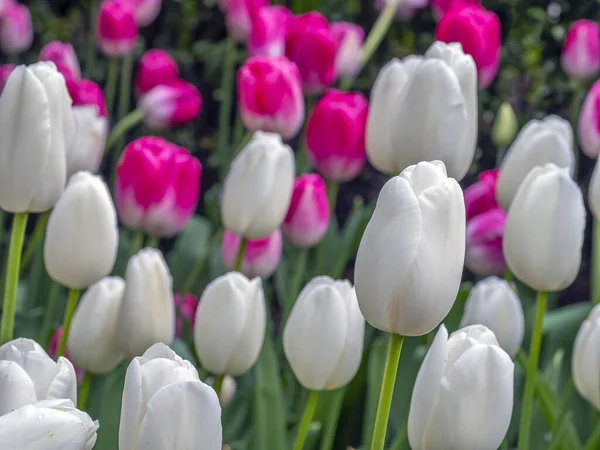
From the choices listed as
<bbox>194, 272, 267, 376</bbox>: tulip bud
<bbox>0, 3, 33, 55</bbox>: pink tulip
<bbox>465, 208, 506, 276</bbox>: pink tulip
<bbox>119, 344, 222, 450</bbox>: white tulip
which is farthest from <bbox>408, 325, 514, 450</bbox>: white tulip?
<bbox>0, 3, 33, 55</bbox>: pink tulip

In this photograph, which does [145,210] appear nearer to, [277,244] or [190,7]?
[277,244]

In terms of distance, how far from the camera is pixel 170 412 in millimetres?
464

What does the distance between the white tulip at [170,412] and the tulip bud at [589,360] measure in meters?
0.39

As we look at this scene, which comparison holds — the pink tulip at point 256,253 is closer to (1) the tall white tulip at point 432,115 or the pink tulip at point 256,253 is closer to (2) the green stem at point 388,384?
(1) the tall white tulip at point 432,115

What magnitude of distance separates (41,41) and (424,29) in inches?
39.9

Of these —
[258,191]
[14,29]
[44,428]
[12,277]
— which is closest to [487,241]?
[258,191]

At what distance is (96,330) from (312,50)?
32.8 inches

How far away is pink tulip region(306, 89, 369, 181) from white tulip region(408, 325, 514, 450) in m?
0.77

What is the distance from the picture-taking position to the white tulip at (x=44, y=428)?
408 mm

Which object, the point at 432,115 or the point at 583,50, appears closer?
the point at 432,115

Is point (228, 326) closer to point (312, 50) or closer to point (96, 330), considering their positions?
point (96, 330)

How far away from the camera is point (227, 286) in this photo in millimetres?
807

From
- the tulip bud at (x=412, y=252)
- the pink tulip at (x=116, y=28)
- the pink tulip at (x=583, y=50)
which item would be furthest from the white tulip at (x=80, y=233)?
the pink tulip at (x=583, y=50)

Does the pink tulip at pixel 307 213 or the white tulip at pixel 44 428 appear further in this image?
the pink tulip at pixel 307 213
